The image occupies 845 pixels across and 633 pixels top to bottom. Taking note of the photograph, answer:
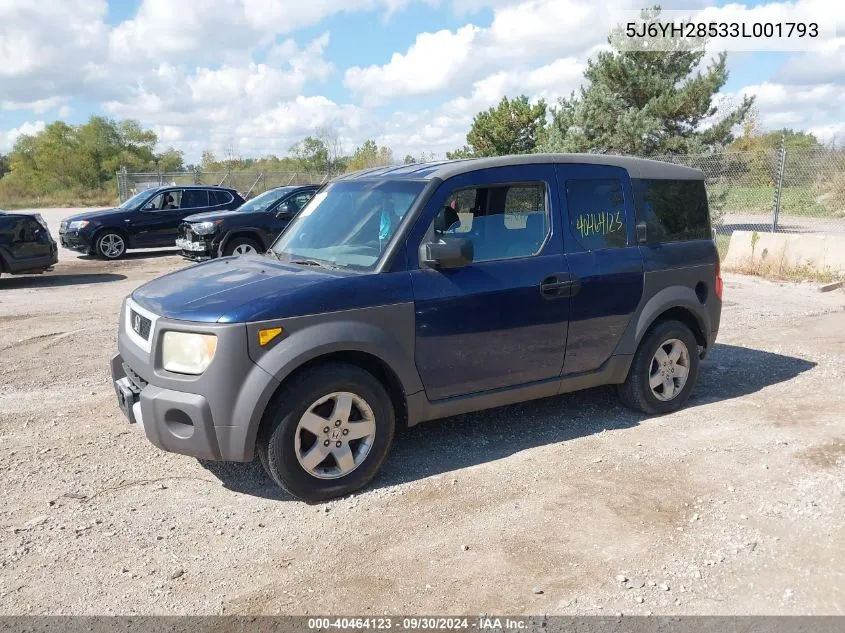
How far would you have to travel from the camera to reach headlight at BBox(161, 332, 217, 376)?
378 centimetres

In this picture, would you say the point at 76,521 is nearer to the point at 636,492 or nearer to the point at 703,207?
the point at 636,492

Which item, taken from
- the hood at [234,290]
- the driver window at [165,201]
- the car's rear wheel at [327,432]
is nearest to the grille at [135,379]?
the hood at [234,290]

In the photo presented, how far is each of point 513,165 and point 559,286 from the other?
0.87m

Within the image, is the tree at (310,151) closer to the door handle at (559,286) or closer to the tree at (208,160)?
the tree at (208,160)

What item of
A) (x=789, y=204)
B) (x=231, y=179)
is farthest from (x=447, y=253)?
(x=231, y=179)

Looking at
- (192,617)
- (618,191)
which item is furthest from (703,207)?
(192,617)

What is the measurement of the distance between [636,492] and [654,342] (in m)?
1.51

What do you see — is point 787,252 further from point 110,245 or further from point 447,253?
point 110,245

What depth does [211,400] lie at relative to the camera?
12.3 ft

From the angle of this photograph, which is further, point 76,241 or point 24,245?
point 76,241

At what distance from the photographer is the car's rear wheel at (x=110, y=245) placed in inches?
621

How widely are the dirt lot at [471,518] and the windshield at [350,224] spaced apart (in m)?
1.38

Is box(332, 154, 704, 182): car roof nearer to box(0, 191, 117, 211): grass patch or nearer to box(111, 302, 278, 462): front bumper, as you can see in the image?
box(111, 302, 278, 462): front bumper

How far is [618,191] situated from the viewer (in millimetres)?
5273
